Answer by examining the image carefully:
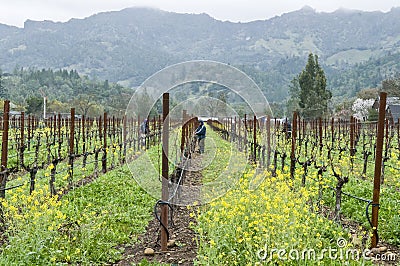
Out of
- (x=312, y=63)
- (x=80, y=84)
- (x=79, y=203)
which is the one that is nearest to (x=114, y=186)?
(x=79, y=203)

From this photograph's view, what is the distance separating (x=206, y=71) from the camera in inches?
245

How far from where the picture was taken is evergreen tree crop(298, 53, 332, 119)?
165 ft

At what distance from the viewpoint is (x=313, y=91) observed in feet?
167

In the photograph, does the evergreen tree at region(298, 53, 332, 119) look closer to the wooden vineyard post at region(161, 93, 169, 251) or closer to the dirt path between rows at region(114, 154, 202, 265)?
the dirt path between rows at region(114, 154, 202, 265)

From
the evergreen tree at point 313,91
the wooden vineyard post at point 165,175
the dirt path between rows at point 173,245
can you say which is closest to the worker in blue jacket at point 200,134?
the dirt path between rows at point 173,245

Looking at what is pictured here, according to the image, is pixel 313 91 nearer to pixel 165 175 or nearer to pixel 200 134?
pixel 200 134

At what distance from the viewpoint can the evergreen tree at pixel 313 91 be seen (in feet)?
165

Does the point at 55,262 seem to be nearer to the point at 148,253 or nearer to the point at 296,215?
the point at 148,253

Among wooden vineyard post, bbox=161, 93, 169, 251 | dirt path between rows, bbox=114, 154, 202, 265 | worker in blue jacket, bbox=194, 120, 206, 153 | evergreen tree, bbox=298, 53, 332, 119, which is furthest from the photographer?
evergreen tree, bbox=298, 53, 332, 119

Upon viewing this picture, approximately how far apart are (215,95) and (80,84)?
321ft

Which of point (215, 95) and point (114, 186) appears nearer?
point (215, 95)

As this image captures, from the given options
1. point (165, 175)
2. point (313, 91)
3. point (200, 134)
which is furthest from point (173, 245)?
point (313, 91)

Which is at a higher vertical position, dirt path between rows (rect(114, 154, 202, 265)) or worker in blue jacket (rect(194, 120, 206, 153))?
worker in blue jacket (rect(194, 120, 206, 153))

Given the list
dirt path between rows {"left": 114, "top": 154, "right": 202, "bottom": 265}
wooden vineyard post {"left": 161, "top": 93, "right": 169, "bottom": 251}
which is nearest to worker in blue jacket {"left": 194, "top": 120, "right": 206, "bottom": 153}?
dirt path between rows {"left": 114, "top": 154, "right": 202, "bottom": 265}
